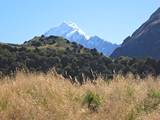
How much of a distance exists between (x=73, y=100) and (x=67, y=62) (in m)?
46.9

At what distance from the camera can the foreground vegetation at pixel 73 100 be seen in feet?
26.0

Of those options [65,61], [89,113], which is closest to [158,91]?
[89,113]

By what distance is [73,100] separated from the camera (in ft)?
30.2

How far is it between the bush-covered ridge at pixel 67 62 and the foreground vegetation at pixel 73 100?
1673cm

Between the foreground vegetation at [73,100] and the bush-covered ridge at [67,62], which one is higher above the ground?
the bush-covered ridge at [67,62]

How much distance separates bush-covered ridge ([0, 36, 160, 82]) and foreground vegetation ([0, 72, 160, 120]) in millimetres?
16727

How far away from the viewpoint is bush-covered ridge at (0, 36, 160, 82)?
3788 cm

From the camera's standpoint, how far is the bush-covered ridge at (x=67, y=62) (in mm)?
37875

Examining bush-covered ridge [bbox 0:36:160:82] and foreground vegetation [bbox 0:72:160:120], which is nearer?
foreground vegetation [bbox 0:72:160:120]

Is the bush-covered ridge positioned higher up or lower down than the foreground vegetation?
higher up

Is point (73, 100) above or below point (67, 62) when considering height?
below

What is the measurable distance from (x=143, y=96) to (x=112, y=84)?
98 cm

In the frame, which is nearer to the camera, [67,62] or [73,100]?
[73,100]

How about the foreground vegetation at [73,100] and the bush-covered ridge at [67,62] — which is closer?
the foreground vegetation at [73,100]
